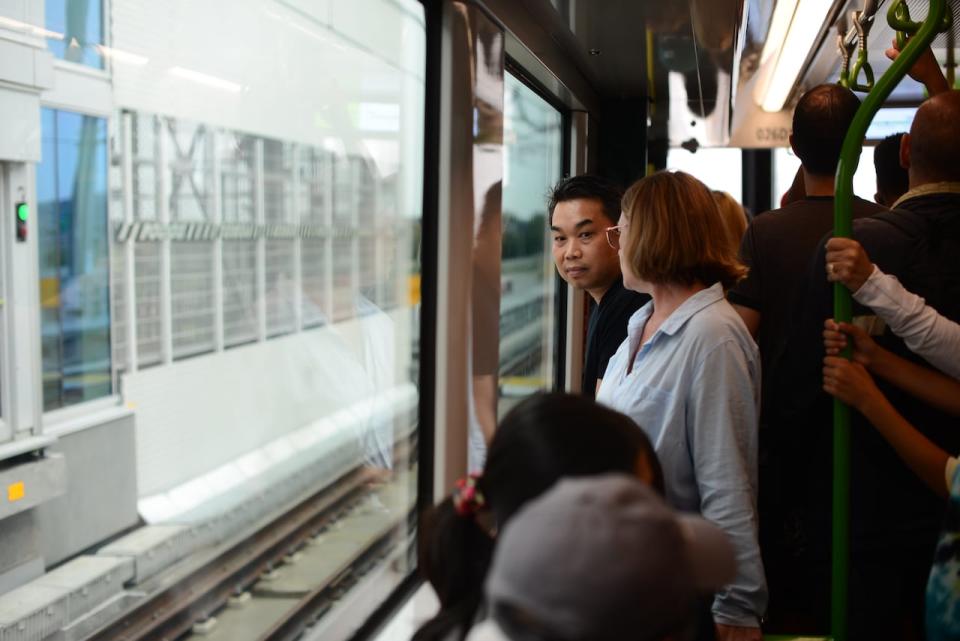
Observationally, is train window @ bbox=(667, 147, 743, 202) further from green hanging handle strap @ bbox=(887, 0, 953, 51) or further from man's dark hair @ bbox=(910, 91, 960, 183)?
man's dark hair @ bbox=(910, 91, 960, 183)

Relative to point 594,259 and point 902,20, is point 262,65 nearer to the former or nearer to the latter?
point 594,259

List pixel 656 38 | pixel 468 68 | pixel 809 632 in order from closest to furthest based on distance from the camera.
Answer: pixel 809 632
pixel 468 68
pixel 656 38

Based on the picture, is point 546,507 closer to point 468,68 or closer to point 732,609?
point 732,609

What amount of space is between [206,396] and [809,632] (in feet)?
6.29

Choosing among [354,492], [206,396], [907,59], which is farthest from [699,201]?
[354,492]

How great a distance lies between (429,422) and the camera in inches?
105

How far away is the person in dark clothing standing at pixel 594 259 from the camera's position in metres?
2.56

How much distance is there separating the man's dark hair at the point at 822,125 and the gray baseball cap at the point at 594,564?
6.46ft

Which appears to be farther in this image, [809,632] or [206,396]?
[206,396]

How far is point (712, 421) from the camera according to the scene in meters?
1.75

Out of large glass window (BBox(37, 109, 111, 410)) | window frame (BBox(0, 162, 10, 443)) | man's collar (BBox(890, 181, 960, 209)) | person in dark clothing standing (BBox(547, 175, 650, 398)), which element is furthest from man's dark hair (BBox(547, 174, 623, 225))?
window frame (BBox(0, 162, 10, 443))

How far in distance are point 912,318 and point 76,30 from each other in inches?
71.9

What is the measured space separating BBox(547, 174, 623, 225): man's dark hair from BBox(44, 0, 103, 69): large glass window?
133 centimetres

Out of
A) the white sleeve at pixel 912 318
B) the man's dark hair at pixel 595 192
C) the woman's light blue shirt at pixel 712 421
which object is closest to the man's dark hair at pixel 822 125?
the man's dark hair at pixel 595 192
